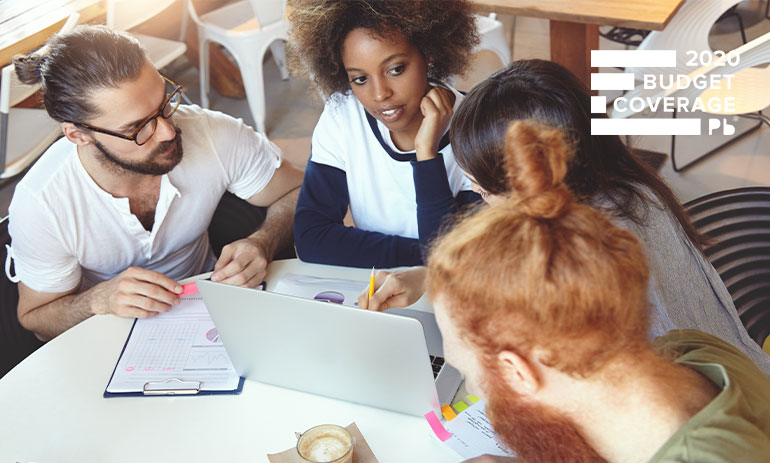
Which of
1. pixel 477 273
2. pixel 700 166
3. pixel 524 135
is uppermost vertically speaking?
pixel 524 135

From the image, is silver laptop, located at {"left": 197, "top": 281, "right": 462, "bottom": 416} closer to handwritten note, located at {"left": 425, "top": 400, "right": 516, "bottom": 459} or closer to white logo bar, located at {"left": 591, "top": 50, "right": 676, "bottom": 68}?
handwritten note, located at {"left": 425, "top": 400, "right": 516, "bottom": 459}

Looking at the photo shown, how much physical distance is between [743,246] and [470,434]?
34.2 inches

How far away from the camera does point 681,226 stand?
130 centimetres

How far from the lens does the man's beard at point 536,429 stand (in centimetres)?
81

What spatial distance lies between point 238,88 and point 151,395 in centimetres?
295

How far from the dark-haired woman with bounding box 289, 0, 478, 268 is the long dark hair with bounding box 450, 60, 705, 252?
0.77 feet

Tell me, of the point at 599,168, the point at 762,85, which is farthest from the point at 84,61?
the point at 762,85

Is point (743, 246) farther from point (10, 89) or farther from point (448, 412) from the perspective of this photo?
point (10, 89)

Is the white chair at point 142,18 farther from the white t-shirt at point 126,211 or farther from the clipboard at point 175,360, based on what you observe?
the clipboard at point 175,360

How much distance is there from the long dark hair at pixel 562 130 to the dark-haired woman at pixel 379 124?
234 mm

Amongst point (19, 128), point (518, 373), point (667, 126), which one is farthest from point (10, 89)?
point (667, 126)

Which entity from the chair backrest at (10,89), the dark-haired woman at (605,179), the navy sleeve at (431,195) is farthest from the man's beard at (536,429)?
the chair backrest at (10,89)

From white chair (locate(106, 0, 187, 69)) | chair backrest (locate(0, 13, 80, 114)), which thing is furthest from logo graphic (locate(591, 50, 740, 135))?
chair backrest (locate(0, 13, 80, 114))

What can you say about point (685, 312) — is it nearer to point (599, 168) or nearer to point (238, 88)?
point (599, 168)
